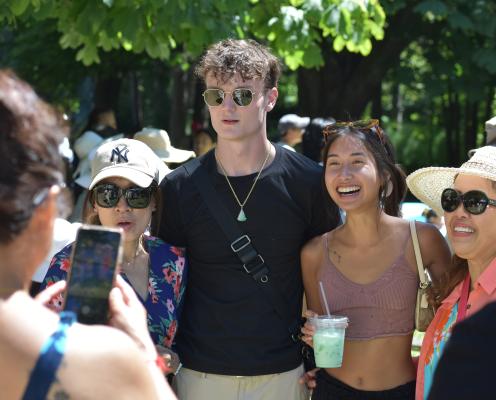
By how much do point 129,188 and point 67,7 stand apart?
3.92 meters

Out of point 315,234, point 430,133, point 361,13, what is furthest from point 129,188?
point 430,133

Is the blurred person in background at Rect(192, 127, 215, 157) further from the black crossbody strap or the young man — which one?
the black crossbody strap

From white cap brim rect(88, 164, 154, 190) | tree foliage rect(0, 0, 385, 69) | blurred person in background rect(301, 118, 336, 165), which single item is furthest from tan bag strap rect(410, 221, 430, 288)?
blurred person in background rect(301, 118, 336, 165)

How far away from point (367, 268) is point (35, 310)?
228 centimetres

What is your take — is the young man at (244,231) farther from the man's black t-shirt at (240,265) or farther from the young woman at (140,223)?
the young woman at (140,223)

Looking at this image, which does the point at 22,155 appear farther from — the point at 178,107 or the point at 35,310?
the point at 178,107

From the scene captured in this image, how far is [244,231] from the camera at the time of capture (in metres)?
4.04

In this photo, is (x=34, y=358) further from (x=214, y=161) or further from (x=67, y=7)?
(x=67, y=7)

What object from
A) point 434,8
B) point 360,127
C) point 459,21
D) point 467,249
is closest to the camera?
point 467,249

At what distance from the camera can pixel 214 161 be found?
4234 mm

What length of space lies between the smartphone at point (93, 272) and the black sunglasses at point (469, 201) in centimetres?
180

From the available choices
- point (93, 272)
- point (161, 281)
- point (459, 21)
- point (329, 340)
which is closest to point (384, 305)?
point (329, 340)

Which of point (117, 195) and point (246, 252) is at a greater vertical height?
point (117, 195)

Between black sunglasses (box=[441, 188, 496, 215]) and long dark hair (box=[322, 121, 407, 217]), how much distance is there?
0.51m
